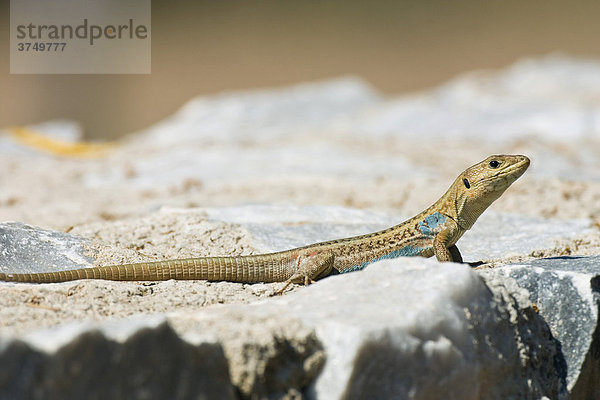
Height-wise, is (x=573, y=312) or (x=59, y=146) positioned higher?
(x=59, y=146)

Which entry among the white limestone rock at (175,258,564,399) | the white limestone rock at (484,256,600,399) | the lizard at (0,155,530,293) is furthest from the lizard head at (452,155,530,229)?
the white limestone rock at (175,258,564,399)

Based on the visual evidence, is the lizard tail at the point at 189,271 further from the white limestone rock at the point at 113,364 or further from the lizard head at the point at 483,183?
the white limestone rock at the point at 113,364

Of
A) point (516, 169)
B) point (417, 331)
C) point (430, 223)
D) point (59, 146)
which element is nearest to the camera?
point (417, 331)

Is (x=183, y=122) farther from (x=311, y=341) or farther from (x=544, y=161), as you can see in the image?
(x=311, y=341)

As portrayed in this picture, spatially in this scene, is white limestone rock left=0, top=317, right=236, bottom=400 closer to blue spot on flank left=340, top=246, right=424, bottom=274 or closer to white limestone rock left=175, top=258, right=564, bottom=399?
white limestone rock left=175, top=258, right=564, bottom=399

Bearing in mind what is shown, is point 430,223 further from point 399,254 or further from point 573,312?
point 573,312

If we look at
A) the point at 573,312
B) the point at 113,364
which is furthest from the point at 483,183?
the point at 113,364

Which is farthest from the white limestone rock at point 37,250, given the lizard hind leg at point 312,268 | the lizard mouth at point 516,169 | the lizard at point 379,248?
the lizard mouth at point 516,169

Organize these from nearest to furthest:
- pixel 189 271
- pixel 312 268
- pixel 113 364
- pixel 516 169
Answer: pixel 113 364 < pixel 189 271 < pixel 312 268 < pixel 516 169
